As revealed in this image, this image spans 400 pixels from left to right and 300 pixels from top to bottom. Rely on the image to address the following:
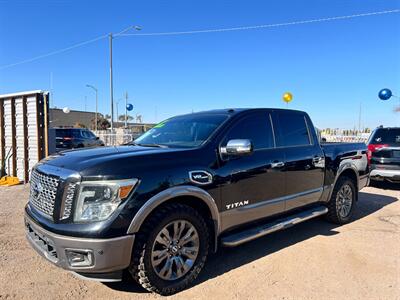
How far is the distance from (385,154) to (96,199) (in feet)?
26.8

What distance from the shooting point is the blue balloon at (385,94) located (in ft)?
60.5

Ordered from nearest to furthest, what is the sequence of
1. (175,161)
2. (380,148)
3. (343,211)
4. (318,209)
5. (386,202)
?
(175,161) → (318,209) → (343,211) → (386,202) → (380,148)

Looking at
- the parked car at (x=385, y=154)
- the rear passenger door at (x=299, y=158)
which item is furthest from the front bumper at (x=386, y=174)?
the rear passenger door at (x=299, y=158)

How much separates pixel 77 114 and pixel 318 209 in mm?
72172

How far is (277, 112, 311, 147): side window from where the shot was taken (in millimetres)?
4783

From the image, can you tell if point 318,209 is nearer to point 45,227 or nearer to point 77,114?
point 45,227

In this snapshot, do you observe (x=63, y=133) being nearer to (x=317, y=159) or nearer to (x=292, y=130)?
(x=292, y=130)

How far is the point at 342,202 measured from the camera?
5.82 meters

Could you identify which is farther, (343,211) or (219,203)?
(343,211)

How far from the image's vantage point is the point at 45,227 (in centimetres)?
315

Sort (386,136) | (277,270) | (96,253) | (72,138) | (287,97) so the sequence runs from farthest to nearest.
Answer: (72,138), (287,97), (386,136), (277,270), (96,253)

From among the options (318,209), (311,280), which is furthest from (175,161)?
(318,209)

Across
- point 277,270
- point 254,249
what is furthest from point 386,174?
point 277,270

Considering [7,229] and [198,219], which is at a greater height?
[198,219]
